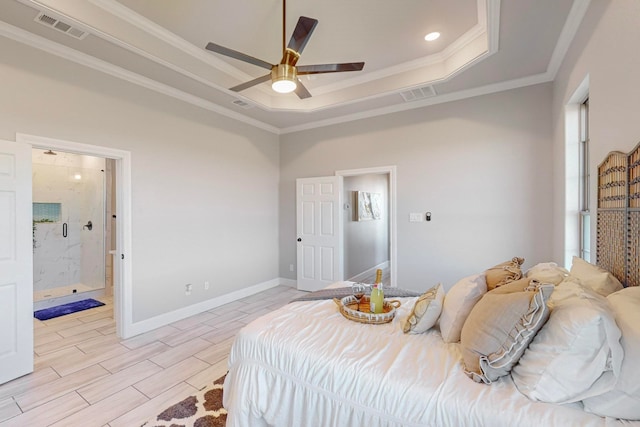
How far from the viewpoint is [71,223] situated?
510 centimetres

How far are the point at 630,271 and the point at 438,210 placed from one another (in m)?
2.60

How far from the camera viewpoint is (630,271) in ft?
4.76

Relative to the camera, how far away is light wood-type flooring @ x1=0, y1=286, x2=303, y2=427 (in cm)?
207

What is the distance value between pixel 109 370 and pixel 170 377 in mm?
624

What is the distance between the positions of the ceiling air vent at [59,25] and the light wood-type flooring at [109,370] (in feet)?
9.94

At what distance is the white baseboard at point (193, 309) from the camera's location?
337 cm

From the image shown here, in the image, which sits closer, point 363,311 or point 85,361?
point 363,311

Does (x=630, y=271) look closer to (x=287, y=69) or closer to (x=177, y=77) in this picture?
(x=287, y=69)

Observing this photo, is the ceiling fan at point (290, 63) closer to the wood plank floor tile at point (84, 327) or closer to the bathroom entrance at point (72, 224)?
the wood plank floor tile at point (84, 327)

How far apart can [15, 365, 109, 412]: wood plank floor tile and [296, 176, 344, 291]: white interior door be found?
3.09 m

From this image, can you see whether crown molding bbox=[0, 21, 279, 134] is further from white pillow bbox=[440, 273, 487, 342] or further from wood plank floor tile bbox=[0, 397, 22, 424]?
white pillow bbox=[440, 273, 487, 342]

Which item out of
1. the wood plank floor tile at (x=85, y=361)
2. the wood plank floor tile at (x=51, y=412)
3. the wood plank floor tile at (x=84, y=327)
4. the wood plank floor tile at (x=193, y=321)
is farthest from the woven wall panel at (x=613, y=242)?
the wood plank floor tile at (x=84, y=327)

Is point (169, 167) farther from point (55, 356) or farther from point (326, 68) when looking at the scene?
point (326, 68)

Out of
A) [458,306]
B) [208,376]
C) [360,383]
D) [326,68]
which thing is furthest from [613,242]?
[208,376]
